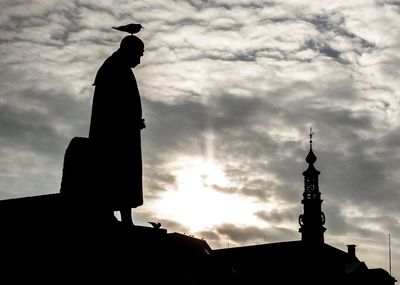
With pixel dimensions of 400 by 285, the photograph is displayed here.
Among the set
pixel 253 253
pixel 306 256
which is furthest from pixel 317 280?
pixel 253 253

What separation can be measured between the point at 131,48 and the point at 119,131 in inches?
53.6

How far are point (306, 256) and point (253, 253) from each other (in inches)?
524

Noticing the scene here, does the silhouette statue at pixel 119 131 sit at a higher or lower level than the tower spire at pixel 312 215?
lower

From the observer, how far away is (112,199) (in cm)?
962

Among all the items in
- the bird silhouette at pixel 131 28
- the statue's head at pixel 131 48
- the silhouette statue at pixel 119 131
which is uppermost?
the bird silhouette at pixel 131 28

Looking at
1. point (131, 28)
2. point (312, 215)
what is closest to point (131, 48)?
point (131, 28)

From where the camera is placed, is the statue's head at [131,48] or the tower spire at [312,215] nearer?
the statue's head at [131,48]

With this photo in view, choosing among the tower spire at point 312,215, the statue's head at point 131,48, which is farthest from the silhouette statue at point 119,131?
the tower spire at point 312,215

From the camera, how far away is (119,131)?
9.95 m

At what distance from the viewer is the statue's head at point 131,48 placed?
1027 centimetres

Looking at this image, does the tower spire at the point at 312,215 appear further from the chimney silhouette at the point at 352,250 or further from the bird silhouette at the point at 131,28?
the bird silhouette at the point at 131,28

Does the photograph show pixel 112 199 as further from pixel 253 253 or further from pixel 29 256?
Answer: pixel 253 253

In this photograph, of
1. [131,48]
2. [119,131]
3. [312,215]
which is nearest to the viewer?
[119,131]

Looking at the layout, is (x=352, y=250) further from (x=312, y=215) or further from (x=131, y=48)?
(x=131, y=48)
